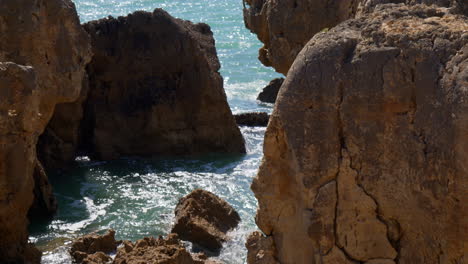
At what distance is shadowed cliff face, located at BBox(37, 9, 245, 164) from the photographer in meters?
16.1

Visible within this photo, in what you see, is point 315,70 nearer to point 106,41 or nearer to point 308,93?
point 308,93

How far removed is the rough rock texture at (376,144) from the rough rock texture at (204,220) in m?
6.47

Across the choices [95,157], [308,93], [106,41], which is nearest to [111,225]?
[95,157]

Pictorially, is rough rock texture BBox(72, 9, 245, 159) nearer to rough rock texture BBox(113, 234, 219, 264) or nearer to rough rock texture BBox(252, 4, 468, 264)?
rough rock texture BBox(113, 234, 219, 264)

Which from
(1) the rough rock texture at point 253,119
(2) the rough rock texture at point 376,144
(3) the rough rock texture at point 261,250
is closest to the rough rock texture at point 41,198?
(1) the rough rock texture at point 253,119

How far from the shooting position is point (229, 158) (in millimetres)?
15984

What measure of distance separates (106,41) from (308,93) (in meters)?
12.8

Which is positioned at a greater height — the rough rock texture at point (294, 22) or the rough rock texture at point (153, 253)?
the rough rock texture at point (294, 22)

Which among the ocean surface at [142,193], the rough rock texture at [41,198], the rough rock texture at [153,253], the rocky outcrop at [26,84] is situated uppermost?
the rocky outcrop at [26,84]

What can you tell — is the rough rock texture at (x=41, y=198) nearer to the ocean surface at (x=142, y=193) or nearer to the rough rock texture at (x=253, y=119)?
the ocean surface at (x=142, y=193)

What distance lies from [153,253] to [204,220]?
234 centimetres

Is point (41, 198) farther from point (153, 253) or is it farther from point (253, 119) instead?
point (253, 119)

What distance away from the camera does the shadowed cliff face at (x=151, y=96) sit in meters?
16.1

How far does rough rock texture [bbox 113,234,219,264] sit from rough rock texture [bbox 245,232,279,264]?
405cm
